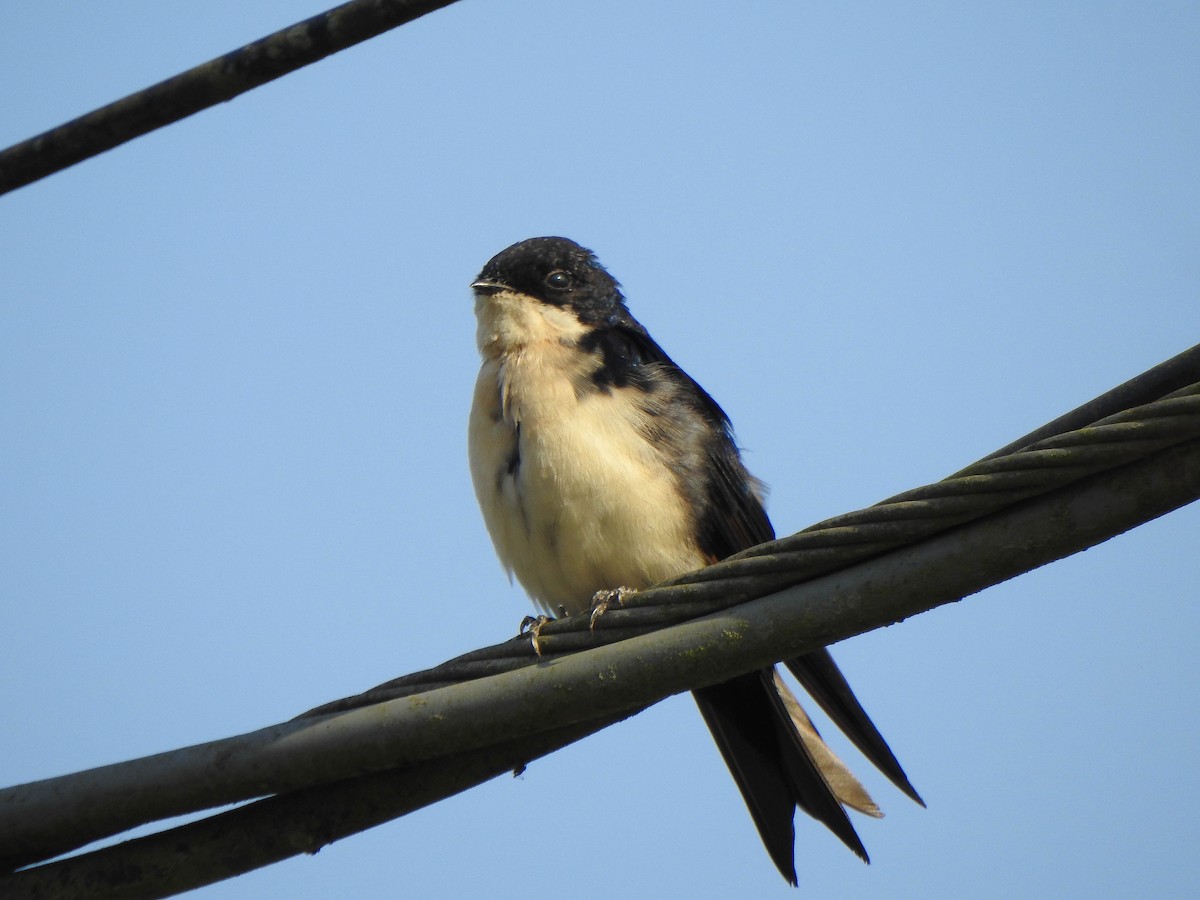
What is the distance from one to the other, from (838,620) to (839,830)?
1.53 meters

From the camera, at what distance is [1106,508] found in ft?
8.57

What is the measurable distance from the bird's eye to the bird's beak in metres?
0.20

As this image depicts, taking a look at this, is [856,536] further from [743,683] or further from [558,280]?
[558,280]

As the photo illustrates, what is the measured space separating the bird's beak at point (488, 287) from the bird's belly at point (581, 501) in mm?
1101

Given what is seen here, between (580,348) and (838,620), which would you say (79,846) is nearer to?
(838,620)

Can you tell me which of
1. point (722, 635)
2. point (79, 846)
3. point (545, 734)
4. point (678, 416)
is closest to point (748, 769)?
point (678, 416)

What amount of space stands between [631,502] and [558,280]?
5.57ft

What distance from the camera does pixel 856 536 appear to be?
2754 millimetres

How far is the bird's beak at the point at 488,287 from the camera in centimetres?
606

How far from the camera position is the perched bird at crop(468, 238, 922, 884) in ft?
15.2

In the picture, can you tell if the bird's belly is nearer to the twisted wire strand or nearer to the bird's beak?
the bird's beak

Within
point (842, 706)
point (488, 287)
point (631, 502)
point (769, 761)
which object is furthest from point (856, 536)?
point (488, 287)

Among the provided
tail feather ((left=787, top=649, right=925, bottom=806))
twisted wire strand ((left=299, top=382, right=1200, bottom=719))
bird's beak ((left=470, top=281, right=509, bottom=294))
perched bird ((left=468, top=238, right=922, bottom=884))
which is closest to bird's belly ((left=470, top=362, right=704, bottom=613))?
perched bird ((left=468, top=238, right=922, bottom=884))

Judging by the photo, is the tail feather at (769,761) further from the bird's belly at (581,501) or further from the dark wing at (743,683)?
the bird's belly at (581,501)
